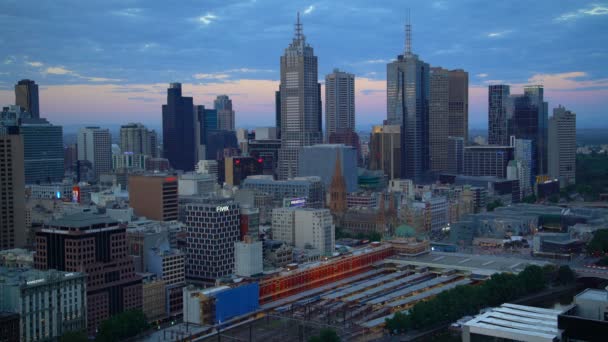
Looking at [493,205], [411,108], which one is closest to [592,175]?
[411,108]

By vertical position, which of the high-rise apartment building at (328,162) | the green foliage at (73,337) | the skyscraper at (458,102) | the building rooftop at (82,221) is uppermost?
the skyscraper at (458,102)

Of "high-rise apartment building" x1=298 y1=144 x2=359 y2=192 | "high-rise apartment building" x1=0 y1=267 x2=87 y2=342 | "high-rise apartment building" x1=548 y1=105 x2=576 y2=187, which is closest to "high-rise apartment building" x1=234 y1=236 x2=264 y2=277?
"high-rise apartment building" x1=0 y1=267 x2=87 y2=342

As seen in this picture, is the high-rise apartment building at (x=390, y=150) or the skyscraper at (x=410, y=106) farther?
the skyscraper at (x=410, y=106)

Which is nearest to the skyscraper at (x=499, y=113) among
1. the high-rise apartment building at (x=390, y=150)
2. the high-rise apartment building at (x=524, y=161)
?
Result: the high-rise apartment building at (x=524, y=161)

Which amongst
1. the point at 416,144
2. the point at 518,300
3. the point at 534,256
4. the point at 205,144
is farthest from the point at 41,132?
the point at 518,300

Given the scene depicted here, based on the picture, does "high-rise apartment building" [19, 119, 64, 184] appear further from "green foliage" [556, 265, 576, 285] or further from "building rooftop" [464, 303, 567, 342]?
"building rooftop" [464, 303, 567, 342]

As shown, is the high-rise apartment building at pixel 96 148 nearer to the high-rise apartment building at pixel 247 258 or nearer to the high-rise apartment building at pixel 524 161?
the high-rise apartment building at pixel 524 161

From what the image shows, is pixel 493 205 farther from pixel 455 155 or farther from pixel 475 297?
pixel 475 297
